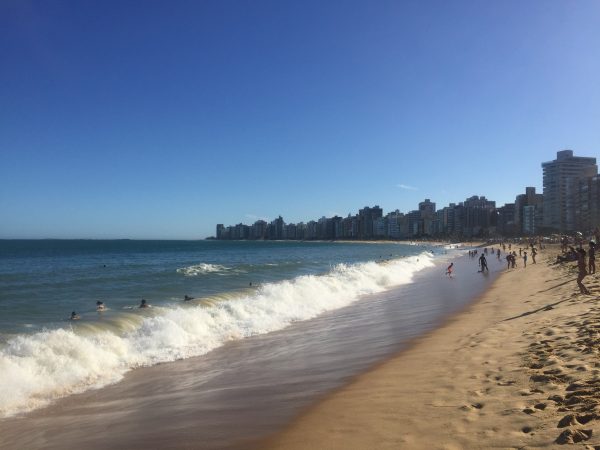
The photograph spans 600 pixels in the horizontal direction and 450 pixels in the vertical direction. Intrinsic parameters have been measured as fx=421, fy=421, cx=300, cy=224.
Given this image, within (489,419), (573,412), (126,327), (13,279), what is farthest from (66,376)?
(13,279)

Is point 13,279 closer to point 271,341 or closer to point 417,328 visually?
point 271,341

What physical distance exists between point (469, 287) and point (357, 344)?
15.3 meters

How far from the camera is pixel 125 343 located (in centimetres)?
1102

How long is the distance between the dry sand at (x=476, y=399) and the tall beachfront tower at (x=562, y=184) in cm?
13512

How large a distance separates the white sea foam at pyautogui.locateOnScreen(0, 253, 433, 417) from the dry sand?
524cm

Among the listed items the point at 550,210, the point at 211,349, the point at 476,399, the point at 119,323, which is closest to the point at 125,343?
the point at 211,349

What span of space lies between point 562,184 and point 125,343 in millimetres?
151211

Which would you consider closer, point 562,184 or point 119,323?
point 119,323

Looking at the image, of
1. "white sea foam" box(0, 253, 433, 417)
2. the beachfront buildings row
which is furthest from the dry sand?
the beachfront buildings row

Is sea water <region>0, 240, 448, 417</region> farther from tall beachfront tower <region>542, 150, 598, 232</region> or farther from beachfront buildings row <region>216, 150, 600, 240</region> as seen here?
tall beachfront tower <region>542, 150, 598, 232</region>

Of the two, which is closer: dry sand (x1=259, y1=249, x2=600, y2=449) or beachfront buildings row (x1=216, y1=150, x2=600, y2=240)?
dry sand (x1=259, y1=249, x2=600, y2=449)

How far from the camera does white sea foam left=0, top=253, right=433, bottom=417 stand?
26.6 feet

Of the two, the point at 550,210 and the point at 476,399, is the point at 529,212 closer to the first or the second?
the point at 550,210

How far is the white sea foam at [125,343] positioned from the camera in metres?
8.12
